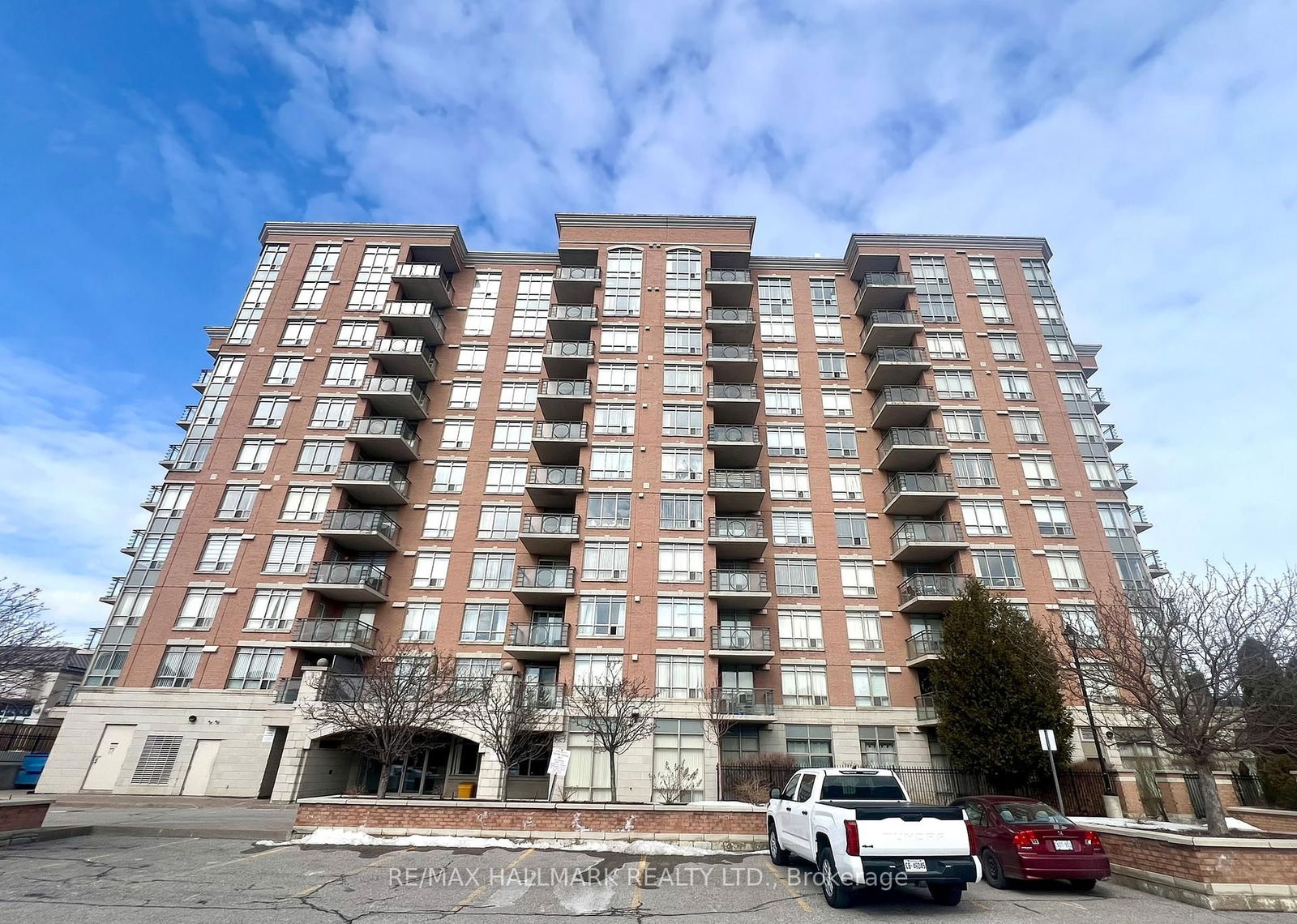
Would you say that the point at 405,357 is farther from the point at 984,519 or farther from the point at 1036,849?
the point at 1036,849

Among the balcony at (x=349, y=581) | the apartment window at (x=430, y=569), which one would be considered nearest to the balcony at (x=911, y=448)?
the apartment window at (x=430, y=569)

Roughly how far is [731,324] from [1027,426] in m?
16.8

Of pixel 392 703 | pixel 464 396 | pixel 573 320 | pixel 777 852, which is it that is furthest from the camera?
pixel 573 320

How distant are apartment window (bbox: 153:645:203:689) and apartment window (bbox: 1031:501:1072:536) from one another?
40.3m

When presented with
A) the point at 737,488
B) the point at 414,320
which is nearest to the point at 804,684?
the point at 737,488

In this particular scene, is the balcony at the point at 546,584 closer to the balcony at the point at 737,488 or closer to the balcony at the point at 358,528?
the balcony at the point at 358,528

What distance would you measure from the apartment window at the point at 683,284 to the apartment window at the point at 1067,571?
22094mm

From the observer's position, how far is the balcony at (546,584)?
2884 centimetres

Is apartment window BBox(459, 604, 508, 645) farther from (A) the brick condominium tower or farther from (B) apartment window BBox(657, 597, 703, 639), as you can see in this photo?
(B) apartment window BBox(657, 597, 703, 639)

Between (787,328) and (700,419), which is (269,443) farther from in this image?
(787,328)

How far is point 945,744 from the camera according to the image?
24.7 m

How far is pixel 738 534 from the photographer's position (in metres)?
30.0

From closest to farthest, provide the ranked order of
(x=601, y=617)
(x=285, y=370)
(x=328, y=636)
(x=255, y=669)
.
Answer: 1. (x=328, y=636)
2. (x=255, y=669)
3. (x=601, y=617)
4. (x=285, y=370)

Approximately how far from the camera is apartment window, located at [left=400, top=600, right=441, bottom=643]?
97.2 feet
